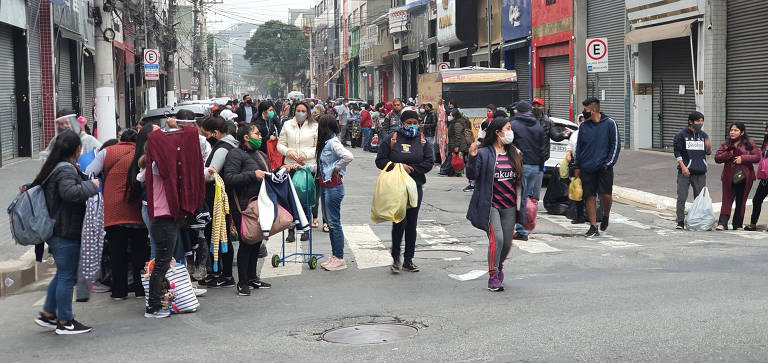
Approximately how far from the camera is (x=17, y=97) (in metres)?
23.9

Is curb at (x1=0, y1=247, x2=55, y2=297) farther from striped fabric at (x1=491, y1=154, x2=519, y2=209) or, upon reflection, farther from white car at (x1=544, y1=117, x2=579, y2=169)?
white car at (x1=544, y1=117, x2=579, y2=169)

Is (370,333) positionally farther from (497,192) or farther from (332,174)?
(332,174)

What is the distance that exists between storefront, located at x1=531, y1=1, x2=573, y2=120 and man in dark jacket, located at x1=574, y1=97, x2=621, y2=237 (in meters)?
18.6

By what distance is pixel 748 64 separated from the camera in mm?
20797

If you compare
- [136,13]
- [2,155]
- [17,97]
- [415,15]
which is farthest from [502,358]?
[415,15]

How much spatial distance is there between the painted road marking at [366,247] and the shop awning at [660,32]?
12.3 m

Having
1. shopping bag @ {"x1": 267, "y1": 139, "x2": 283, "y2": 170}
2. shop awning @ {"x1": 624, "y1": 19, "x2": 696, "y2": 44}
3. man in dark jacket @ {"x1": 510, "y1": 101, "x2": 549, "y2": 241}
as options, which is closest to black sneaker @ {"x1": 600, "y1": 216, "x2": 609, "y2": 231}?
man in dark jacket @ {"x1": 510, "y1": 101, "x2": 549, "y2": 241}

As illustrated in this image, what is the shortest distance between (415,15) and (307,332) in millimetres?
51477

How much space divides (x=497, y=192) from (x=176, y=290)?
3.08m

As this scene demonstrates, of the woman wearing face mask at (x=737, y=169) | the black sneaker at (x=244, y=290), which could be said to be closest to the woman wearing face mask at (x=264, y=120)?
the black sneaker at (x=244, y=290)

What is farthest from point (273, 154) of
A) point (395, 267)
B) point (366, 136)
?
point (366, 136)

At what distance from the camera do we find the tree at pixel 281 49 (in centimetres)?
13225

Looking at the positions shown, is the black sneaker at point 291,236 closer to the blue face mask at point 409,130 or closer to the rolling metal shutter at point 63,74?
the blue face mask at point 409,130

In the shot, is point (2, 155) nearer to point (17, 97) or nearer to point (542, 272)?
point (17, 97)
